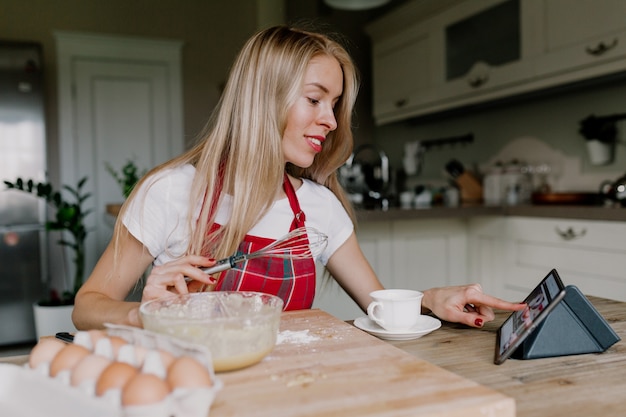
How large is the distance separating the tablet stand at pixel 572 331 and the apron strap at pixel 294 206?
61cm

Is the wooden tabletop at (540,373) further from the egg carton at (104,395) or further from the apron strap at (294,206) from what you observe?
the apron strap at (294,206)

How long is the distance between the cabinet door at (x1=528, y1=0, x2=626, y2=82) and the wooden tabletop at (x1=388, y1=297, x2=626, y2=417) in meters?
1.76

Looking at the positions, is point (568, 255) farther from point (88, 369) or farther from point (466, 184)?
point (88, 369)

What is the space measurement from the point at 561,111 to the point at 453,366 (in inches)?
102

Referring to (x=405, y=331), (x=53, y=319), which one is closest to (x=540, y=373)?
(x=405, y=331)

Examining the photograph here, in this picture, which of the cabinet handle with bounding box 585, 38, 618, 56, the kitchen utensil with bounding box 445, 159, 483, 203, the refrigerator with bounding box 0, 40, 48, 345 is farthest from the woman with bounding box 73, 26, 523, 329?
the refrigerator with bounding box 0, 40, 48, 345

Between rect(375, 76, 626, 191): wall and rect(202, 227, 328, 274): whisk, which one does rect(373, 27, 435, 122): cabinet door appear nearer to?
rect(375, 76, 626, 191): wall

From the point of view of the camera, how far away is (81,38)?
4398mm

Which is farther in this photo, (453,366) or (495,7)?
(495,7)

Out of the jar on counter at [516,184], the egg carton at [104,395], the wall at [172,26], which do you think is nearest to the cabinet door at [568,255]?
the jar on counter at [516,184]

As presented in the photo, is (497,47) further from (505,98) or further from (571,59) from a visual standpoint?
(571,59)

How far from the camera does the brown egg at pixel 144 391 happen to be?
50 cm

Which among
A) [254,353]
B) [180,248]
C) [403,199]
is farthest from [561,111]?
[254,353]

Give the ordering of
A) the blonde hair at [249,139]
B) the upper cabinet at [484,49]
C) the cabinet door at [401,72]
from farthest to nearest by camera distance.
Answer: the cabinet door at [401,72]
the upper cabinet at [484,49]
the blonde hair at [249,139]
